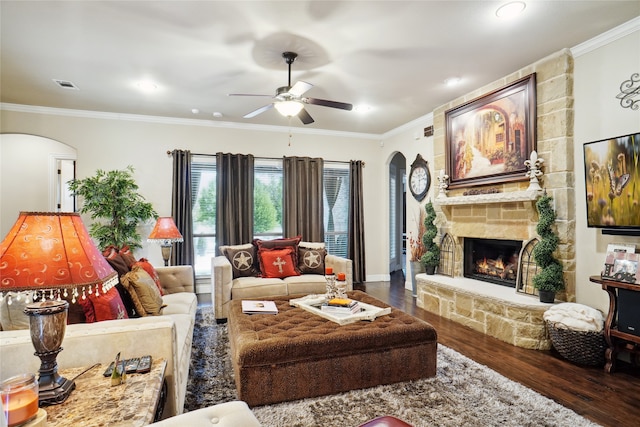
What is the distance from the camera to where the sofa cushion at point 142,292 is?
2488mm

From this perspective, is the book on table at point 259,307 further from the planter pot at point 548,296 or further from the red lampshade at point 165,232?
the planter pot at point 548,296

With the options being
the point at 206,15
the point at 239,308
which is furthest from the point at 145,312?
the point at 206,15

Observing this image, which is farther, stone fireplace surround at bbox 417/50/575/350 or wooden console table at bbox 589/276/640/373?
stone fireplace surround at bbox 417/50/575/350

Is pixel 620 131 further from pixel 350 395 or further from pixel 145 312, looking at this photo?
pixel 145 312

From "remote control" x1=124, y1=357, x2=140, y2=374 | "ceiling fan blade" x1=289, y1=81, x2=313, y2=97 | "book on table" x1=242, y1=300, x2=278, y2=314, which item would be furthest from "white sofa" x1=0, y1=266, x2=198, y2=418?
"ceiling fan blade" x1=289, y1=81, x2=313, y2=97

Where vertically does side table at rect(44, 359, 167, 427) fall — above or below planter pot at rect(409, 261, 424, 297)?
above

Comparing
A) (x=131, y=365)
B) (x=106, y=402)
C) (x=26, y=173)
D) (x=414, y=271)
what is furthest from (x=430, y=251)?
(x=26, y=173)

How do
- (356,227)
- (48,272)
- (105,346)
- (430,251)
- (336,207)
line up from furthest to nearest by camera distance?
(336,207) → (356,227) → (430,251) → (105,346) → (48,272)

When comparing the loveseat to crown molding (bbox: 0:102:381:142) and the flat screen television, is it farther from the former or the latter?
the flat screen television

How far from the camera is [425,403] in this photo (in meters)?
2.23

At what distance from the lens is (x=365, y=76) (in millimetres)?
3791

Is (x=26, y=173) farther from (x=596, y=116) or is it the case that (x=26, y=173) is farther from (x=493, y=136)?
(x=596, y=116)

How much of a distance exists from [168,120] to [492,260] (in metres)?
5.23

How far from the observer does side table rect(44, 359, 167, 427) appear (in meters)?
1.13
